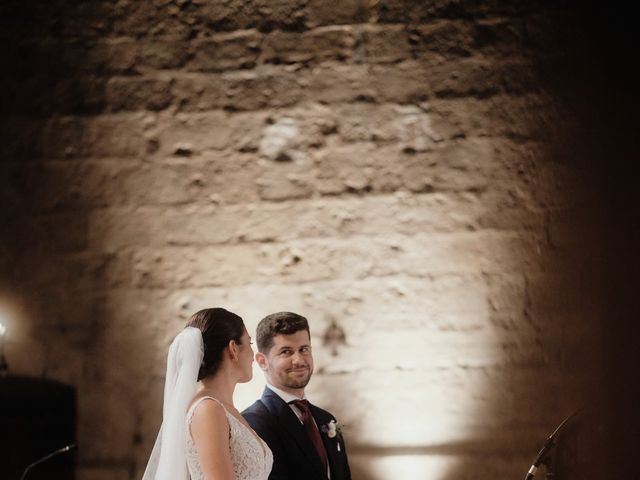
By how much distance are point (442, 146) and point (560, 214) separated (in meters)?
0.67

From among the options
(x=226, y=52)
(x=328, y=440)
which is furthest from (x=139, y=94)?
(x=328, y=440)

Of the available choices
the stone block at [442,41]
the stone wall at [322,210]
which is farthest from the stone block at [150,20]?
the stone block at [442,41]

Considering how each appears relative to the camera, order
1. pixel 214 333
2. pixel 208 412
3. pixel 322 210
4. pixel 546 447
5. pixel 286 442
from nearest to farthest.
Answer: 1. pixel 208 412
2. pixel 214 333
3. pixel 286 442
4. pixel 546 447
5. pixel 322 210

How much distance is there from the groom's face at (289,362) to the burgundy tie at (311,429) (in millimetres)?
70

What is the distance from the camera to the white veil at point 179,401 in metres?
2.41

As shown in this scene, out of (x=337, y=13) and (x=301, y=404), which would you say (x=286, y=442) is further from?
(x=337, y=13)

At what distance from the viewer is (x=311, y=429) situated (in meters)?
2.96

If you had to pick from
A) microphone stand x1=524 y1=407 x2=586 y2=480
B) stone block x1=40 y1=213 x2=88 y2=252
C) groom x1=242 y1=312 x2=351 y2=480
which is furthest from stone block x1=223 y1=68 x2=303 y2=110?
microphone stand x1=524 y1=407 x2=586 y2=480

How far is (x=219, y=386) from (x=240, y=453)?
0.79 ft

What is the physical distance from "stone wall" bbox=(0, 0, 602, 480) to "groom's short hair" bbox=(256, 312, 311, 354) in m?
0.50

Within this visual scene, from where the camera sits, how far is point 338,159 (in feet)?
12.0

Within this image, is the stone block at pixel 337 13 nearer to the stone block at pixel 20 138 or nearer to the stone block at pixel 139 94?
the stone block at pixel 139 94

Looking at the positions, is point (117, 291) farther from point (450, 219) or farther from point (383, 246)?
point (450, 219)

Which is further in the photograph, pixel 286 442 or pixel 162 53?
pixel 162 53
